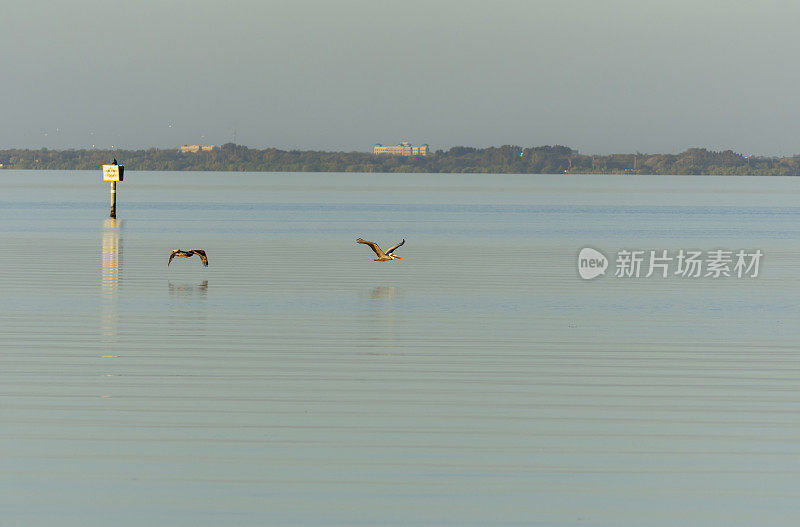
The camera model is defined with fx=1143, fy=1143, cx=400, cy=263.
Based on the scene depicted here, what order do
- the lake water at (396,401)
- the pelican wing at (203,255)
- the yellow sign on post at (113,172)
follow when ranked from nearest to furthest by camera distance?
the lake water at (396,401) → the pelican wing at (203,255) → the yellow sign on post at (113,172)

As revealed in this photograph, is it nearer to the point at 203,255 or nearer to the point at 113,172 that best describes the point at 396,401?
the point at 203,255

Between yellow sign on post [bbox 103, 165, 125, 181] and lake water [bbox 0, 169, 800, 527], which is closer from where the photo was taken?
lake water [bbox 0, 169, 800, 527]

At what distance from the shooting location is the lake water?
7.14m

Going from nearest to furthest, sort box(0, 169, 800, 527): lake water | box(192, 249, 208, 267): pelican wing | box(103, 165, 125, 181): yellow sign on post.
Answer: box(0, 169, 800, 527): lake water < box(192, 249, 208, 267): pelican wing < box(103, 165, 125, 181): yellow sign on post

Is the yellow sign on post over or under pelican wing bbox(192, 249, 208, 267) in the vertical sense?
over

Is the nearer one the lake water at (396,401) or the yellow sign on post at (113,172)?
the lake water at (396,401)

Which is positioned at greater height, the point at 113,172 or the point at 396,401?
the point at 113,172

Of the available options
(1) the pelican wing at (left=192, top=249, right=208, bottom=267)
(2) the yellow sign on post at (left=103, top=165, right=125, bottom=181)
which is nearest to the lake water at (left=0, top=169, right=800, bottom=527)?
(1) the pelican wing at (left=192, top=249, right=208, bottom=267)

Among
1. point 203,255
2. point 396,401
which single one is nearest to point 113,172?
point 203,255

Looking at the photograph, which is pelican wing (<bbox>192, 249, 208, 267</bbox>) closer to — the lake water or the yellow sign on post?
the lake water

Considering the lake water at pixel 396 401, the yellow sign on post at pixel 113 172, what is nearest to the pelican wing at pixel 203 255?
the lake water at pixel 396 401

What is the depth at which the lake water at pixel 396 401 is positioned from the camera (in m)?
7.14

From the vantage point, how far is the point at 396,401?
10.2 metres

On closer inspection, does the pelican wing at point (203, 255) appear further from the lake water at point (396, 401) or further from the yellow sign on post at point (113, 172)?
the yellow sign on post at point (113, 172)
